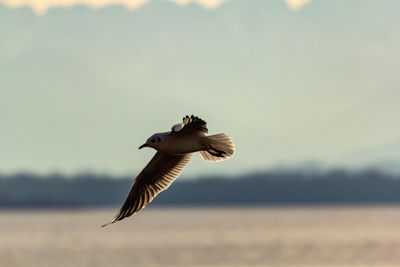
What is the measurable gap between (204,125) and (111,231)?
4015 centimetres

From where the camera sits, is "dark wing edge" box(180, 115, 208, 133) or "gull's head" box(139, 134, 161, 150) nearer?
"dark wing edge" box(180, 115, 208, 133)

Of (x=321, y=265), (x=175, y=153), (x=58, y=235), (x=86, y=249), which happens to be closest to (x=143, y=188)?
(x=175, y=153)

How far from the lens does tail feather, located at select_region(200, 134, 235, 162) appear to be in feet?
49.4

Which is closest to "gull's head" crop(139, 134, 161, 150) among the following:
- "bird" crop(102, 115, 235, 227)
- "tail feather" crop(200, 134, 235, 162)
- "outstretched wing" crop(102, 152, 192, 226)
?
"bird" crop(102, 115, 235, 227)

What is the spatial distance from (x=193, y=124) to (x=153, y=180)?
221 cm

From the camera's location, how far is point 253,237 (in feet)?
152

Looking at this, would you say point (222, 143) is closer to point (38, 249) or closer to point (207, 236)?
point (38, 249)

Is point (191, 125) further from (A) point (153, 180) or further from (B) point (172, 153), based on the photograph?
(A) point (153, 180)

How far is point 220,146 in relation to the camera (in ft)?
49.8

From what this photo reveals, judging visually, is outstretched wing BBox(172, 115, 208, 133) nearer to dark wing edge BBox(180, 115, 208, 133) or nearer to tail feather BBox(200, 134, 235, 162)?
dark wing edge BBox(180, 115, 208, 133)

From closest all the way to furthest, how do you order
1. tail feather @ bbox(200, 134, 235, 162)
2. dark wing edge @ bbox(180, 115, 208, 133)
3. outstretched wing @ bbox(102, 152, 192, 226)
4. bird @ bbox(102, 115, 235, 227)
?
dark wing edge @ bbox(180, 115, 208, 133) < bird @ bbox(102, 115, 235, 227) < tail feather @ bbox(200, 134, 235, 162) < outstretched wing @ bbox(102, 152, 192, 226)

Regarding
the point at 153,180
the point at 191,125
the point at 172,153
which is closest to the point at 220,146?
the point at 172,153

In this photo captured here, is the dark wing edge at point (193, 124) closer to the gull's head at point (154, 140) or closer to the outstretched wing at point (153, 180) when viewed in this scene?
the gull's head at point (154, 140)

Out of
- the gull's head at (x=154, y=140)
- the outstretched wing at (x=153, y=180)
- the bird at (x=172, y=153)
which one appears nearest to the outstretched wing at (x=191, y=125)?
the bird at (x=172, y=153)
